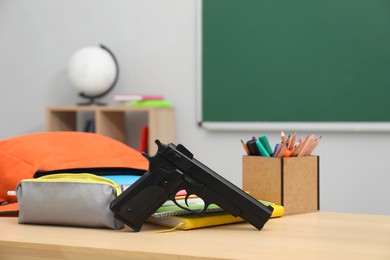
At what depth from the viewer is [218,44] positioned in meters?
3.65

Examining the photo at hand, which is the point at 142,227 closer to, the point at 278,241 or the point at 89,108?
the point at 278,241

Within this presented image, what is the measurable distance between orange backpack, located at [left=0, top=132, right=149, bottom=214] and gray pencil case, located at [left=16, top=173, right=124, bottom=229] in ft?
0.84

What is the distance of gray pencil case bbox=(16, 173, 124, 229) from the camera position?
140cm

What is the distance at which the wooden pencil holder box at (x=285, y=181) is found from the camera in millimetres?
1623

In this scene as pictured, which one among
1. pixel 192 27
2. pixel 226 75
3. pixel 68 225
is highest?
pixel 192 27

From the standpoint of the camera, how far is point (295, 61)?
136 inches

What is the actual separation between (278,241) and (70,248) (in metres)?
0.41

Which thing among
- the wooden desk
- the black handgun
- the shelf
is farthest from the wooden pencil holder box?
the shelf

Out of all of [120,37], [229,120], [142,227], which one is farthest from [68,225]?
[120,37]

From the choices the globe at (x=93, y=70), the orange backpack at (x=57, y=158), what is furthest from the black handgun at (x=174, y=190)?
the globe at (x=93, y=70)

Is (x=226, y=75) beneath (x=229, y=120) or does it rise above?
above

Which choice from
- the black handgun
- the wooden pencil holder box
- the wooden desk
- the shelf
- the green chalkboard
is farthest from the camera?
the shelf

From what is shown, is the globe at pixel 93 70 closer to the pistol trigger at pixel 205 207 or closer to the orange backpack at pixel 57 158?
the orange backpack at pixel 57 158

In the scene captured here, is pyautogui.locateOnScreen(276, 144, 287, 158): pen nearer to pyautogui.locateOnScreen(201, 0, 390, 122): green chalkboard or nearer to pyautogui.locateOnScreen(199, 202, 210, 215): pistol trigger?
pyautogui.locateOnScreen(199, 202, 210, 215): pistol trigger
